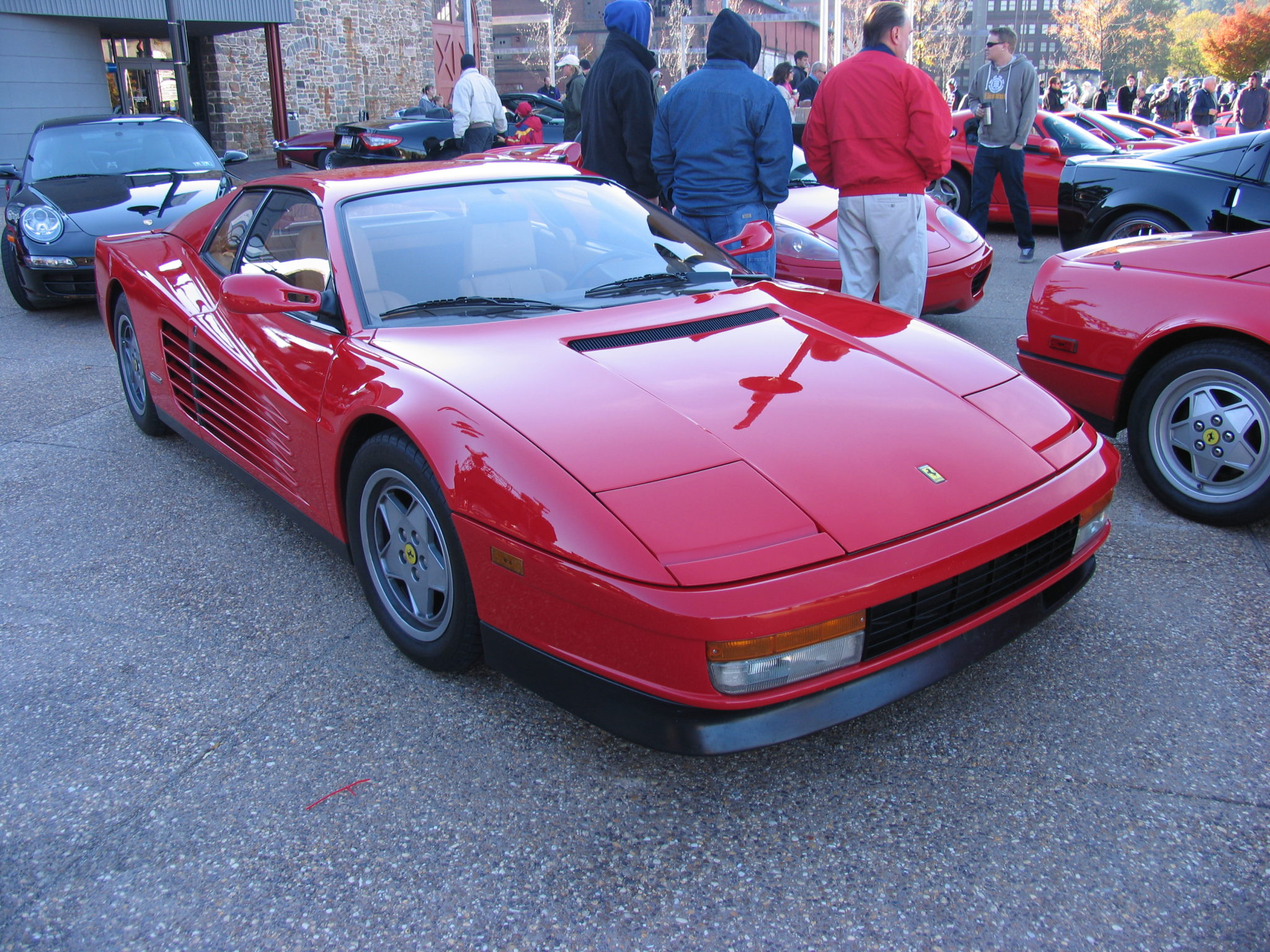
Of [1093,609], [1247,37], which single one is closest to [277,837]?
[1093,609]

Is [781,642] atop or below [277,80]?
below

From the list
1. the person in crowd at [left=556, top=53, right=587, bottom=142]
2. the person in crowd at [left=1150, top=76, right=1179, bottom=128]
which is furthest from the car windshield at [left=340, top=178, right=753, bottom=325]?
the person in crowd at [left=1150, top=76, right=1179, bottom=128]

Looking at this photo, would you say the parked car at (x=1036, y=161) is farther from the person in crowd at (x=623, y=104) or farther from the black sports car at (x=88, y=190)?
the black sports car at (x=88, y=190)

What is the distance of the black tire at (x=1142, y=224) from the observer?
6.29 meters

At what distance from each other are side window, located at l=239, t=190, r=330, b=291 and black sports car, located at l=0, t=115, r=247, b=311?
307 centimetres

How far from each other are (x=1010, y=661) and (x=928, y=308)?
3538 mm

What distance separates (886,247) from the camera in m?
4.79

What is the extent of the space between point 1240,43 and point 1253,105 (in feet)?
127

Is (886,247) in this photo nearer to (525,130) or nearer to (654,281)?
(654,281)

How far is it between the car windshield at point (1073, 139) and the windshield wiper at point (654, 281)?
25.6 ft

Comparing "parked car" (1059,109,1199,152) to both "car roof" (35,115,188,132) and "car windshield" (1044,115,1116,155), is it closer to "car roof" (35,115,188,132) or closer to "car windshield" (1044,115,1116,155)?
"car windshield" (1044,115,1116,155)

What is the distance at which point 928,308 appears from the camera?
18.5 feet

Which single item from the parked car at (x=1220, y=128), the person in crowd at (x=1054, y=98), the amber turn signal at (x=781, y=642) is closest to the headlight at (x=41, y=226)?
the amber turn signal at (x=781, y=642)

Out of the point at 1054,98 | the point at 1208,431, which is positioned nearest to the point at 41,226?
the point at 1208,431
